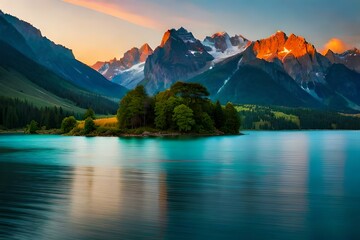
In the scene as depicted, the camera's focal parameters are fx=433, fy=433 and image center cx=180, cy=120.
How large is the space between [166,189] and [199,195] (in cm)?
457

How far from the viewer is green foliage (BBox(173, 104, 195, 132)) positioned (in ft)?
598

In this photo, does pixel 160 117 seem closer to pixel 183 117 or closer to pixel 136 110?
pixel 183 117

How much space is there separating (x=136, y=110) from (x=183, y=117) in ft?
68.4

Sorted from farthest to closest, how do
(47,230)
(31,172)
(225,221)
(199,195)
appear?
(31,172) < (199,195) < (225,221) < (47,230)

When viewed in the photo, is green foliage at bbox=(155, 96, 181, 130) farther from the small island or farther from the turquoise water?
the turquoise water

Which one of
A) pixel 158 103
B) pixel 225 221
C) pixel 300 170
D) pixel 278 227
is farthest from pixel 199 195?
pixel 158 103

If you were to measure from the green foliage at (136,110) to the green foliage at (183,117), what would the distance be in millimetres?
14393

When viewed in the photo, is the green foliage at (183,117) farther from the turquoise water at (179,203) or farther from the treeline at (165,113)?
the turquoise water at (179,203)

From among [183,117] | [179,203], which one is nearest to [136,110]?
[183,117]

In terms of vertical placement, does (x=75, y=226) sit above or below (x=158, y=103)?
→ below

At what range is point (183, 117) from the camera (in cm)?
18250

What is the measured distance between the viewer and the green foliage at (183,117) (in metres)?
182

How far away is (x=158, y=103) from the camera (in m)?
189

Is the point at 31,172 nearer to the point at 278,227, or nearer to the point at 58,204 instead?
the point at 58,204
